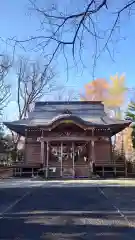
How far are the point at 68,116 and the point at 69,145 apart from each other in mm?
3109

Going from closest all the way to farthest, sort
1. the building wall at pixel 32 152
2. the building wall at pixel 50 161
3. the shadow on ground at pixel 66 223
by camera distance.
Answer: the shadow on ground at pixel 66 223, the building wall at pixel 50 161, the building wall at pixel 32 152

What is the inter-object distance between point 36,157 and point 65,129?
3.26 m

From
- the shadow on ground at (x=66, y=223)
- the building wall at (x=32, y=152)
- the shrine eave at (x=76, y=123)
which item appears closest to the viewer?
the shadow on ground at (x=66, y=223)

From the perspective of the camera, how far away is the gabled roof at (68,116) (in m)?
24.1

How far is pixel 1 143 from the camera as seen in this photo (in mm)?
33969

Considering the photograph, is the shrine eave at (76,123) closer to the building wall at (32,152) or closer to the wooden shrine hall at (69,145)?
the wooden shrine hall at (69,145)

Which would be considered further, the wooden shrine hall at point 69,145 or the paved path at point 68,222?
the wooden shrine hall at point 69,145

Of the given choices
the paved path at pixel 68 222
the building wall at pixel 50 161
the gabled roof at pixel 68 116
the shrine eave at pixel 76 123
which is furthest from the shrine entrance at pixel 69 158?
the paved path at pixel 68 222

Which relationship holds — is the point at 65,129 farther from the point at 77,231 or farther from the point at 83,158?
the point at 77,231

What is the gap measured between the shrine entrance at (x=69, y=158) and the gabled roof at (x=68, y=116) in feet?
6.90

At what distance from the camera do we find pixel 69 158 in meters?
25.6

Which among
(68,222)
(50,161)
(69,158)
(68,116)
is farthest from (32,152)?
(68,222)

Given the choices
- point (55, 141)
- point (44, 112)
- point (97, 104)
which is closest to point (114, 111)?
point (97, 104)

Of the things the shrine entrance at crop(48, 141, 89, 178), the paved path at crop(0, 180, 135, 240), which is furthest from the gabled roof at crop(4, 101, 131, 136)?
the paved path at crop(0, 180, 135, 240)
